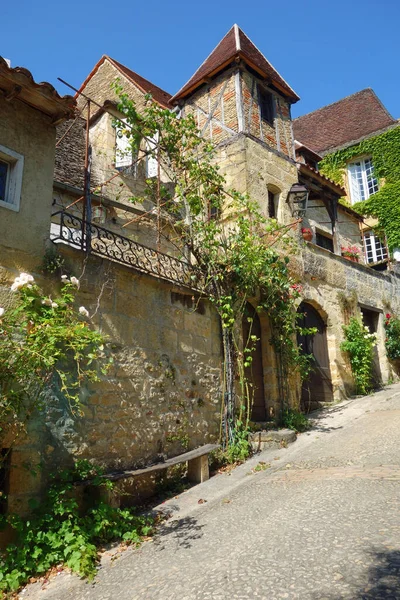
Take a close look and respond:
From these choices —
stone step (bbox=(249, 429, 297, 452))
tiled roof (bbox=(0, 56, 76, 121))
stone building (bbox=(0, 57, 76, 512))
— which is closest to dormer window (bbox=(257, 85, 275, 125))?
tiled roof (bbox=(0, 56, 76, 121))

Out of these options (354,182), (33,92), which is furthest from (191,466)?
(354,182)

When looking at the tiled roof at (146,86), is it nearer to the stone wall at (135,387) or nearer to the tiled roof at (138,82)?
the tiled roof at (138,82)

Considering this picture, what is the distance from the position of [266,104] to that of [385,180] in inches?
250

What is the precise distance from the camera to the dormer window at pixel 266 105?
36.5ft

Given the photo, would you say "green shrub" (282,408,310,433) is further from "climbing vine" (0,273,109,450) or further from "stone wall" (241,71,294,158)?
"stone wall" (241,71,294,158)

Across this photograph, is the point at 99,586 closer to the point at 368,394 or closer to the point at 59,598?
the point at 59,598

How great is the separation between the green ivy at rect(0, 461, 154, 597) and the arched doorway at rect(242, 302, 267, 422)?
A: 12.7 ft

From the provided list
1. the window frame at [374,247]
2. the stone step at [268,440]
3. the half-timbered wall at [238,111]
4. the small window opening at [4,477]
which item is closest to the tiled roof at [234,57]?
the half-timbered wall at [238,111]

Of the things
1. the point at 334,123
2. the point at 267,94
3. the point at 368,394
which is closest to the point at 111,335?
the point at 368,394

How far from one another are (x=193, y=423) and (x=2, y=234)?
339cm

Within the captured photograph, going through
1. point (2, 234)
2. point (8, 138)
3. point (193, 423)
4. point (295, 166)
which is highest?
point (295, 166)

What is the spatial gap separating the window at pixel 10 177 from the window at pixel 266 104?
25.3 ft

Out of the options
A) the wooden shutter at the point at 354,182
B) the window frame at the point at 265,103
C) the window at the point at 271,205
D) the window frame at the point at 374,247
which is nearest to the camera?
the window at the point at 271,205

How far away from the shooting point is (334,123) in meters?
18.8
